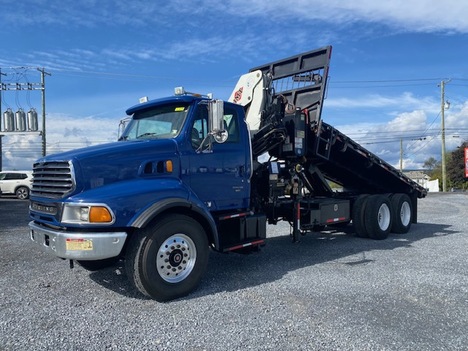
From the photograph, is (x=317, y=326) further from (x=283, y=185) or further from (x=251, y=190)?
(x=283, y=185)

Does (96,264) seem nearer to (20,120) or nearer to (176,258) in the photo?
(176,258)

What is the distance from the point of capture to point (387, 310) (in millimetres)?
5035

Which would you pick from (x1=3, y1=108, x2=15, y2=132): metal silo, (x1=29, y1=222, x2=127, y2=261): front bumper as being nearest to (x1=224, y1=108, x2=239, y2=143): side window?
(x1=29, y1=222, x2=127, y2=261): front bumper

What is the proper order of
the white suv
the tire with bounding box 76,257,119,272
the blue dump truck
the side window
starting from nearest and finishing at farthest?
the blue dump truck < the tire with bounding box 76,257,119,272 < the side window < the white suv

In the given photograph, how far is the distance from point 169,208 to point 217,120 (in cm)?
139

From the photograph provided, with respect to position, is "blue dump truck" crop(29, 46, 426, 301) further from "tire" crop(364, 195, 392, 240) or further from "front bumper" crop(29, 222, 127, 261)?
"tire" crop(364, 195, 392, 240)

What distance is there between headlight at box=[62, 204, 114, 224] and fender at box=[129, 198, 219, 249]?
307mm

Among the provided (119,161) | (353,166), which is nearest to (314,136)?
(353,166)

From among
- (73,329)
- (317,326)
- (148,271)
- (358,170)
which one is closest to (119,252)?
(148,271)

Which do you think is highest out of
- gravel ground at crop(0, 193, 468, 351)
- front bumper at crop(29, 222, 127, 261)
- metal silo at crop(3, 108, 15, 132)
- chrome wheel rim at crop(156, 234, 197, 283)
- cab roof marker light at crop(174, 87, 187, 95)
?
metal silo at crop(3, 108, 15, 132)

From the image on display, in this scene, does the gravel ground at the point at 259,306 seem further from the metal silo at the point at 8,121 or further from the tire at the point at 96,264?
the metal silo at the point at 8,121

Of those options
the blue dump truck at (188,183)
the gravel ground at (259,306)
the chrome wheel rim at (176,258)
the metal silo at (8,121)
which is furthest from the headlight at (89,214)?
the metal silo at (8,121)

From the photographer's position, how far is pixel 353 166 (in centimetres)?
1055

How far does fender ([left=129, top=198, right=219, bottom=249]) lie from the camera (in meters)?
5.15
